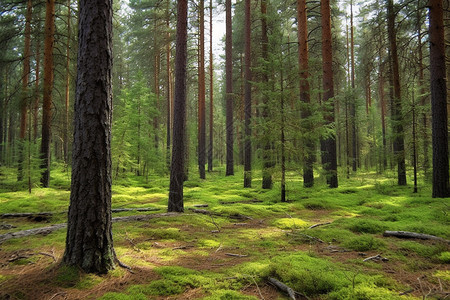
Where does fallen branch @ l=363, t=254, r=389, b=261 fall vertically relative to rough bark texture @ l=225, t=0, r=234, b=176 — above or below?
below

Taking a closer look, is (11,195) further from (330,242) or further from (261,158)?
(330,242)

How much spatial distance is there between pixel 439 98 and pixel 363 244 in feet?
22.4

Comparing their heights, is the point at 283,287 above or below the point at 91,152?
below

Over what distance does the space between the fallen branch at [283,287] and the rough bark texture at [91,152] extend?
202cm

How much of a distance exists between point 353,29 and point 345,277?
3069cm

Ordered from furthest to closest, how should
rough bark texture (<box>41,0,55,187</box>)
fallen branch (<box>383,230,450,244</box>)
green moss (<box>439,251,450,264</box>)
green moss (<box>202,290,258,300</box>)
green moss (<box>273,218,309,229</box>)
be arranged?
rough bark texture (<box>41,0,55,187</box>) → green moss (<box>273,218,309,229</box>) → fallen branch (<box>383,230,450,244</box>) → green moss (<box>439,251,450,264</box>) → green moss (<box>202,290,258,300</box>)

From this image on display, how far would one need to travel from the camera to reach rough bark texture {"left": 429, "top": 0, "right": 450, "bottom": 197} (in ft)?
26.6

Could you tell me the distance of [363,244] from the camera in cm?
426

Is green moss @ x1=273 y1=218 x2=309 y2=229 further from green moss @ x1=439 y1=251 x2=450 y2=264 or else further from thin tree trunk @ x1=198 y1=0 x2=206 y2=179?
thin tree trunk @ x1=198 y1=0 x2=206 y2=179

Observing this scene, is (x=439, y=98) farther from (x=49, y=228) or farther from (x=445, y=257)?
(x=49, y=228)

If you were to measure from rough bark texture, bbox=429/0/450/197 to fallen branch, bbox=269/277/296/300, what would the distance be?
8.26m

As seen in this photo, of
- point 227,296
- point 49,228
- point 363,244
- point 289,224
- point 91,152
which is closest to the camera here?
point 227,296

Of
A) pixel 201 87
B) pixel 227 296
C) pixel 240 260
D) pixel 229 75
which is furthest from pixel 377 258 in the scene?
pixel 201 87

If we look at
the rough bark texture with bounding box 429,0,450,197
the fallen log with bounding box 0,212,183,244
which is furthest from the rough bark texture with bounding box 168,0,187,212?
the rough bark texture with bounding box 429,0,450,197
